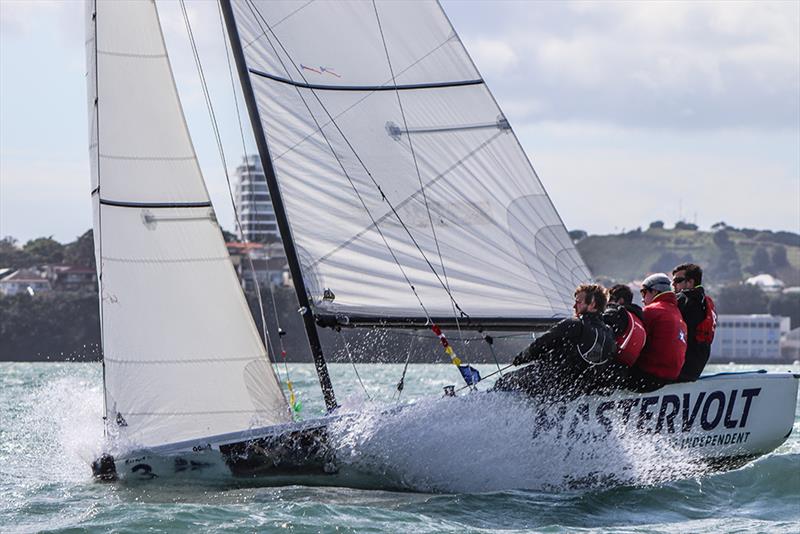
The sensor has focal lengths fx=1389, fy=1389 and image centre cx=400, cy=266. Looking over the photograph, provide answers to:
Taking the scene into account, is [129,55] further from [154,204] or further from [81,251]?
[81,251]

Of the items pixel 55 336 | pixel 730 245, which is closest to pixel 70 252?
pixel 55 336

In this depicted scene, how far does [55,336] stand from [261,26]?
49.9 meters

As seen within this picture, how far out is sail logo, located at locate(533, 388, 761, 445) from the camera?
27.5ft

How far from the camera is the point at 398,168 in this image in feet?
31.4

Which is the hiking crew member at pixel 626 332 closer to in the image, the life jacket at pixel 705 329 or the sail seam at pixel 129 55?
the life jacket at pixel 705 329

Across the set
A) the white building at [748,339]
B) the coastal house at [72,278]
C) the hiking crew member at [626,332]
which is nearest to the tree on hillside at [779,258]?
the white building at [748,339]

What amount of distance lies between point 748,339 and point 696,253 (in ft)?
145

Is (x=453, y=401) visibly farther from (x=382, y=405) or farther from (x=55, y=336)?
(x=55, y=336)

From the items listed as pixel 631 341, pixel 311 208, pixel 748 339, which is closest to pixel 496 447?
pixel 631 341

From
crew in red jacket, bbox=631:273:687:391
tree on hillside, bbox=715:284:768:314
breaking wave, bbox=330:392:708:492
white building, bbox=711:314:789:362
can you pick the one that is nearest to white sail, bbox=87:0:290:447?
breaking wave, bbox=330:392:708:492

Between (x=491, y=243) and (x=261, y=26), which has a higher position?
(x=261, y=26)

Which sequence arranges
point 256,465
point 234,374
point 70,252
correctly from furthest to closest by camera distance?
point 70,252 → point 234,374 → point 256,465

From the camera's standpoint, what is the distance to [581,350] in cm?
817

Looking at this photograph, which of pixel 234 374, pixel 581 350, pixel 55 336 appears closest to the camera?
pixel 581 350
